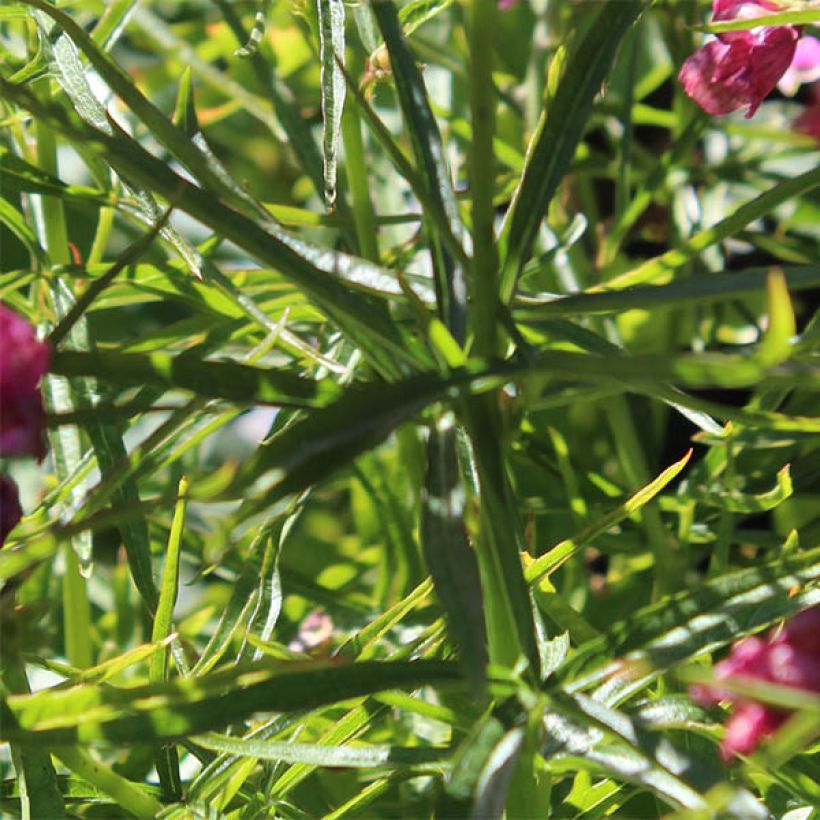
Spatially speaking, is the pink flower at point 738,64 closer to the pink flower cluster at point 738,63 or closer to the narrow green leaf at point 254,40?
the pink flower cluster at point 738,63

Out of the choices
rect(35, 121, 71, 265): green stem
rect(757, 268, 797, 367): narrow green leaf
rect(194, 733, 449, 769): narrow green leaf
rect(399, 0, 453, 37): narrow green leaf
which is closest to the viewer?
rect(757, 268, 797, 367): narrow green leaf

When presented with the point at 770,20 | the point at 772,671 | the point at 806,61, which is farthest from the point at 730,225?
the point at 806,61

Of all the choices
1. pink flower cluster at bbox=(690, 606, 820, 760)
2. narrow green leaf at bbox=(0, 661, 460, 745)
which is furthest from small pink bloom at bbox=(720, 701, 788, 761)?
narrow green leaf at bbox=(0, 661, 460, 745)

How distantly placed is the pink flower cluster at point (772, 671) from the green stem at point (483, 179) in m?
0.13

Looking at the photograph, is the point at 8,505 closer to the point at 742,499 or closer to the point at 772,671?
the point at 772,671

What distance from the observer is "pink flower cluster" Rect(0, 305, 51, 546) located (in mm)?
323

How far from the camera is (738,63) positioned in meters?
0.54

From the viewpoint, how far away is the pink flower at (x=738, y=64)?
532 mm

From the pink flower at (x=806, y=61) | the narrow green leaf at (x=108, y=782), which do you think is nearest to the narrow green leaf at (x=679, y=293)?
the narrow green leaf at (x=108, y=782)

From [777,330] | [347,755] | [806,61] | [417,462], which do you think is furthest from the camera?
[806,61]

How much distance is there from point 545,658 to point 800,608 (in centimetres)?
9

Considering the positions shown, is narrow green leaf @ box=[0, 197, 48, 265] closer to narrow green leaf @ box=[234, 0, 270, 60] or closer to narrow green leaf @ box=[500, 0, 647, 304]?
narrow green leaf @ box=[234, 0, 270, 60]

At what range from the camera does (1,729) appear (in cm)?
36

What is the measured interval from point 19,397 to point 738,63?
37 cm
